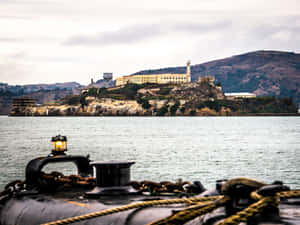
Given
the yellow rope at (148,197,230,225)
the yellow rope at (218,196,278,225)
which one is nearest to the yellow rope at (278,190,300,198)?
the yellow rope at (218,196,278,225)

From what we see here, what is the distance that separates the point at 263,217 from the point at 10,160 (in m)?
41.4

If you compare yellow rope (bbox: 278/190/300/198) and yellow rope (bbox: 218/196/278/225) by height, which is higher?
yellow rope (bbox: 278/190/300/198)

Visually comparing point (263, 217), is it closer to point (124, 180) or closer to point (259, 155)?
point (124, 180)

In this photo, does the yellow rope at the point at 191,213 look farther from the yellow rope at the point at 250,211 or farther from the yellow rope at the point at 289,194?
the yellow rope at the point at 289,194

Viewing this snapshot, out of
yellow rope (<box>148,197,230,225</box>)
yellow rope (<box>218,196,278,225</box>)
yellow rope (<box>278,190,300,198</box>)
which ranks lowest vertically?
yellow rope (<box>148,197,230,225</box>)

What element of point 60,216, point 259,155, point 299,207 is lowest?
point 259,155

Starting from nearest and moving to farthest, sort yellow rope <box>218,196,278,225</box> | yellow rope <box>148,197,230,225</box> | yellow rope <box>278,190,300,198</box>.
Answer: yellow rope <box>218,196,278,225</box> → yellow rope <box>278,190,300,198</box> → yellow rope <box>148,197,230,225</box>

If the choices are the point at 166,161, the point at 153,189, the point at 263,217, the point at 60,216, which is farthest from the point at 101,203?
the point at 166,161

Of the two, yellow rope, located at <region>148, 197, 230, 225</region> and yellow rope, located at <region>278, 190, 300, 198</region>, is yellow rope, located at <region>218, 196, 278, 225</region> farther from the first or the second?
yellow rope, located at <region>148, 197, 230, 225</region>

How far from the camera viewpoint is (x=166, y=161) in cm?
4409

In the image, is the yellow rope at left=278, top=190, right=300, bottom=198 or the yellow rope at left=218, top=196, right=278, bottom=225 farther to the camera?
the yellow rope at left=278, top=190, right=300, bottom=198

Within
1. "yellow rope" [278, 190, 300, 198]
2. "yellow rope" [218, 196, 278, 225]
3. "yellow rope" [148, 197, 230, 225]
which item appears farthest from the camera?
"yellow rope" [148, 197, 230, 225]

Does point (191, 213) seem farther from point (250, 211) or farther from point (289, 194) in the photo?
point (289, 194)

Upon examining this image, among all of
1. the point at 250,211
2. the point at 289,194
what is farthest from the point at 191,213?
the point at 289,194
